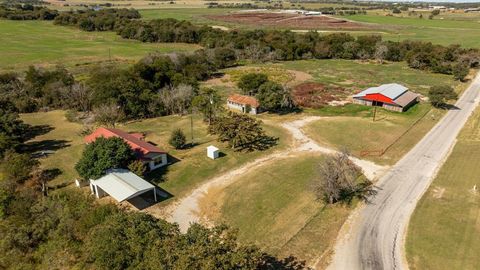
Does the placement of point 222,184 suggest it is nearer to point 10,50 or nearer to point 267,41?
point 267,41

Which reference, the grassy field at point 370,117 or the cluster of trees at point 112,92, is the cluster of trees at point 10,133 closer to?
the cluster of trees at point 112,92

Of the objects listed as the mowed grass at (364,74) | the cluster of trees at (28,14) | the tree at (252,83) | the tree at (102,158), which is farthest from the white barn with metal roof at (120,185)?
the cluster of trees at (28,14)

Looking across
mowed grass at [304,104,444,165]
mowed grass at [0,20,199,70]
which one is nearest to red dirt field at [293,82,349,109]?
mowed grass at [304,104,444,165]

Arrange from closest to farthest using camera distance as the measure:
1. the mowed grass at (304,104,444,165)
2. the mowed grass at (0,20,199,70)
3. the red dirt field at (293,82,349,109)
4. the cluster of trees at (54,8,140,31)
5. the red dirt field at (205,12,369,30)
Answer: the mowed grass at (304,104,444,165) < the red dirt field at (293,82,349,109) < the mowed grass at (0,20,199,70) < the cluster of trees at (54,8,140,31) < the red dirt field at (205,12,369,30)

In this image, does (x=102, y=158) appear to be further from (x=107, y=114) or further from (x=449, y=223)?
(x=449, y=223)

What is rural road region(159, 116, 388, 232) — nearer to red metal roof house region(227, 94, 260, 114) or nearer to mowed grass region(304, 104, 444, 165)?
mowed grass region(304, 104, 444, 165)

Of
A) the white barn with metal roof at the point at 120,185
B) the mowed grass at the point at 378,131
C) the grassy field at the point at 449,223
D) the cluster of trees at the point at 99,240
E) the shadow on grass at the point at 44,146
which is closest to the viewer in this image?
the cluster of trees at the point at 99,240
